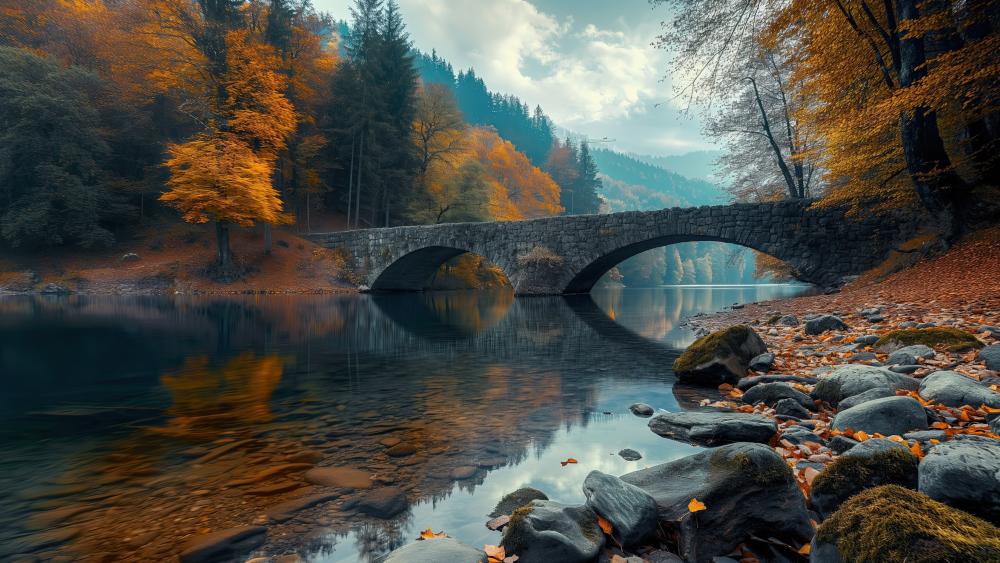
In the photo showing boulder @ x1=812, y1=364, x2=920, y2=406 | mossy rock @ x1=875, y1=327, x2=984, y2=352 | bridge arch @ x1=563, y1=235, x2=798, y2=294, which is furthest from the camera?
bridge arch @ x1=563, y1=235, x2=798, y2=294

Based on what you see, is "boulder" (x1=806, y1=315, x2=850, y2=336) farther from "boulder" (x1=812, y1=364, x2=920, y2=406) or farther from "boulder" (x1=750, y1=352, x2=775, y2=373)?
"boulder" (x1=812, y1=364, x2=920, y2=406)

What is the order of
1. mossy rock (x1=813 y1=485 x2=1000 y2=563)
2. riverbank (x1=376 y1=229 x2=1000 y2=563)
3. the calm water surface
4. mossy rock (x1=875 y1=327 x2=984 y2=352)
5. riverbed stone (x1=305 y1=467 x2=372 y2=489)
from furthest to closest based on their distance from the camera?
mossy rock (x1=875 y1=327 x2=984 y2=352)
riverbed stone (x1=305 y1=467 x2=372 y2=489)
the calm water surface
riverbank (x1=376 y1=229 x2=1000 y2=563)
mossy rock (x1=813 y1=485 x2=1000 y2=563)

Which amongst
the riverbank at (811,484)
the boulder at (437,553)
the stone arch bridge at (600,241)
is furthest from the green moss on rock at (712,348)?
the stone arch bridge at (600,241)

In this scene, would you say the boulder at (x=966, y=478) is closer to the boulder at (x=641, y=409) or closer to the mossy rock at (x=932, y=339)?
the boulder at (x=641, y=409)

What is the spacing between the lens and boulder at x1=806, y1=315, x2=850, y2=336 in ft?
24.9

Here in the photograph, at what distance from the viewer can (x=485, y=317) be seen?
49.7 ft

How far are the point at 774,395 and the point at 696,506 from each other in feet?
9.37

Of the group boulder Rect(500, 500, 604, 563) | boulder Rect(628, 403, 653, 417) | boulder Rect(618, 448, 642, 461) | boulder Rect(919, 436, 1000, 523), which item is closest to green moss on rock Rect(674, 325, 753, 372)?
boulder Rect(628, 403, 653, 417)

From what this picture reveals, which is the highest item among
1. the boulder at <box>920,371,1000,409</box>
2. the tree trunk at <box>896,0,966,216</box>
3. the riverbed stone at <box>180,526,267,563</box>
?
the tree trunk at <box>896,0,966,216</box>

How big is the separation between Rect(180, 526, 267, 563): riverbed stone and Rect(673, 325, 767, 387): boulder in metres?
5.02

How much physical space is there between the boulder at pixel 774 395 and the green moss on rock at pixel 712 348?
3.45 ft

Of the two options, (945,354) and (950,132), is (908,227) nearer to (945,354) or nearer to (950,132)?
(950,132)

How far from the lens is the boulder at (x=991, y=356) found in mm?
4446

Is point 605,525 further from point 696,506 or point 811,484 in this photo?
point 811,484
